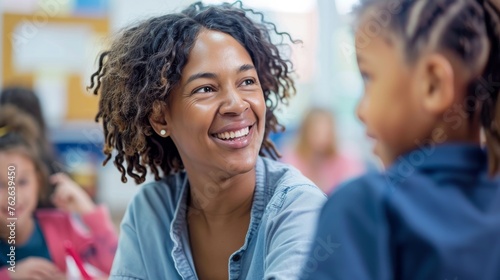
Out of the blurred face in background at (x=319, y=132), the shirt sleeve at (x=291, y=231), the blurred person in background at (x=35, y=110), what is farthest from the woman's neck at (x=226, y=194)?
the blurred face in background at (x=319, y=132)

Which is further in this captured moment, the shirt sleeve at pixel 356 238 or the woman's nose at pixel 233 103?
the woman's nose at pixel 233 103

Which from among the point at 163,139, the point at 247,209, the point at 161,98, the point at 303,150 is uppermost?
the point at 161,98

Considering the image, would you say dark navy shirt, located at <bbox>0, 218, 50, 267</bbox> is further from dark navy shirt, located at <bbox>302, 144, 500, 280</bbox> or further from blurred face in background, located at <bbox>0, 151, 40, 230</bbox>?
dark navy shirt, located at <bbox>302, 144, 500, 280</bbox>

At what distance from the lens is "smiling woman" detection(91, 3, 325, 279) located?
1.09 metres

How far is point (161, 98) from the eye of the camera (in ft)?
3.78

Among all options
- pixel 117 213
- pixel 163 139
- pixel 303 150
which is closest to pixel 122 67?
pixel 163 139

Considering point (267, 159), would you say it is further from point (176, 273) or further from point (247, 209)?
point (176, 273)

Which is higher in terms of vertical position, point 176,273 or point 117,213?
point 176,273

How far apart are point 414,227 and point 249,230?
0.50 m

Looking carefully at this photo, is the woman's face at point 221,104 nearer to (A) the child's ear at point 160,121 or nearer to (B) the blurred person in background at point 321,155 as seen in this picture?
(A) the child's ear at point 160,121

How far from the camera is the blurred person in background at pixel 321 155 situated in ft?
8.85

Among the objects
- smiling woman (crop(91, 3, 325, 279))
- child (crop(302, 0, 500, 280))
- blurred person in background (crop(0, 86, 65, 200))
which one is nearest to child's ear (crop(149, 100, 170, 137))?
smiling woman (crop(91, 3, 325, 279))

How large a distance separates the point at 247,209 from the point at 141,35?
1.22 feet

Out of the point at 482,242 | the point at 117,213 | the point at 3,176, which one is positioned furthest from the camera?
the point at 117,213
